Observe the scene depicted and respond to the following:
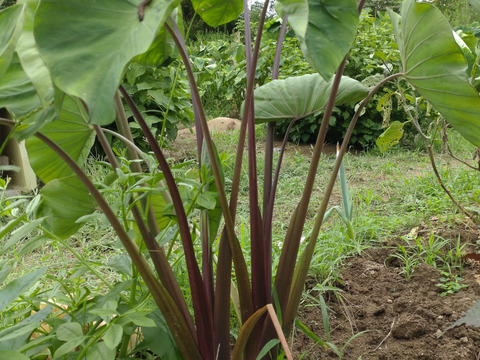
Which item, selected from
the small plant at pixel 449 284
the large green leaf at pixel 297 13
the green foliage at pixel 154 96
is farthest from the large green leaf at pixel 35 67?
the green foliage at pixel 154 96

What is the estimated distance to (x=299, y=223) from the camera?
112 centimetres

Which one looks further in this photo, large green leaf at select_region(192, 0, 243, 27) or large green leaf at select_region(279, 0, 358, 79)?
large green leaf at select_region(192, 0, 243, 27)

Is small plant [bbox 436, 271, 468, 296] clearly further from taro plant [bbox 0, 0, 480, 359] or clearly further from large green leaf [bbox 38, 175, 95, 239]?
large green leaf [bbox 38, 175, 95, 239]

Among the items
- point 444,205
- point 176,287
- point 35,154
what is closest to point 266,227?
point 176,287

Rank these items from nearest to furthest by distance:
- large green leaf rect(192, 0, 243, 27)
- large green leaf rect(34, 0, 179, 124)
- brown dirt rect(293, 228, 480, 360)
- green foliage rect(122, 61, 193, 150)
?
large green leaf rect(34, 0, 179, 124)
brown dirt rect(293, 228, 480, 360)
large green leaf rect(192, 0, 243, 27)
green foliage rect(122, 61, 193, 150)

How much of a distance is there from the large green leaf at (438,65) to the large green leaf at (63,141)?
74 cm

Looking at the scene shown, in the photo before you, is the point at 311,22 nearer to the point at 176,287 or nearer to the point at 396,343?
the point at 176,287

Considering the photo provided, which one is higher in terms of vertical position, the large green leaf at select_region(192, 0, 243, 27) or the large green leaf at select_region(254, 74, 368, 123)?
the large green leaf at select_region(192, 0, 243, 27)

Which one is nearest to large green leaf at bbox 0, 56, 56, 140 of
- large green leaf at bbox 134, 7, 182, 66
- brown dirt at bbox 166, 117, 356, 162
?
large green leaf at bbox 134, 7, 182, 66

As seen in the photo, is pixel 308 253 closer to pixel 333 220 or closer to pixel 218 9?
pixel 218 9

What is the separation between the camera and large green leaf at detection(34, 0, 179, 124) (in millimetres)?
553

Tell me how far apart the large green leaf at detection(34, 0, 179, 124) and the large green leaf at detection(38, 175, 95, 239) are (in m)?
0.48

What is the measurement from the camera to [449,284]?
1.57 metres

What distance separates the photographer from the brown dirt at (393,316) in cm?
127
